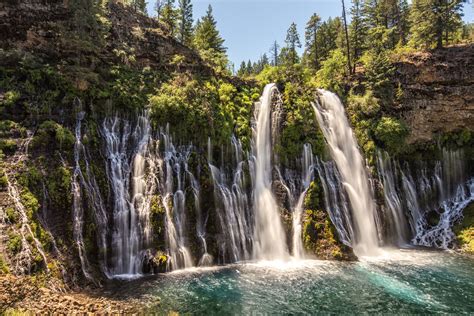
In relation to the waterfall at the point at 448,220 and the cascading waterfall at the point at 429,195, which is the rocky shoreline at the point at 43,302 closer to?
the cascading waterfall at the point at 429,195

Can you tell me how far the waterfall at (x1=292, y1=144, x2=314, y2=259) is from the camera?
57.7ft

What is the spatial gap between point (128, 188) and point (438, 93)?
86.2 ft

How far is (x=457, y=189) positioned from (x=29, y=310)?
2903cm

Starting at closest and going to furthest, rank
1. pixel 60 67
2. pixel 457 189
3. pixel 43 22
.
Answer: pixel 60 67
pixel 43 22
pixel 457 189

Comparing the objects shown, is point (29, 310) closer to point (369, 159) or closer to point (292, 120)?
point (292, 120)

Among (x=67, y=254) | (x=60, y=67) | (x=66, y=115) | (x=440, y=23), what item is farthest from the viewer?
(x=440, y=23)

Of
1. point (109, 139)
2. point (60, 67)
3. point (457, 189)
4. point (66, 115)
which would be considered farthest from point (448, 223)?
point (60, 67)

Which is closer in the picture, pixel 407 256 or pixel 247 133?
pixel 407 256

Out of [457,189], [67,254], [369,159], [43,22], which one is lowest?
[67,254]

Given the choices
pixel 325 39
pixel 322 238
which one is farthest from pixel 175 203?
pixel 325 39

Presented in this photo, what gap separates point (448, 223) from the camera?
72.1 feet

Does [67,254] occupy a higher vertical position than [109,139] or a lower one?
lower

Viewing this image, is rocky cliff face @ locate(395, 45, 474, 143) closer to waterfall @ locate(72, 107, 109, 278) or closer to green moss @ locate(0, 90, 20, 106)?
waterfall @ locate(72, 107, 109, 278)

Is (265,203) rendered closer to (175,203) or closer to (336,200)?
(336,200)
